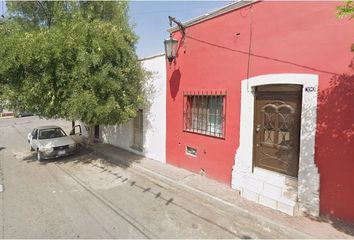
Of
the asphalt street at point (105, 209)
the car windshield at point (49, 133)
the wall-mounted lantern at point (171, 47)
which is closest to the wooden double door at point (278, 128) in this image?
the asphalt street at point (105, 209)

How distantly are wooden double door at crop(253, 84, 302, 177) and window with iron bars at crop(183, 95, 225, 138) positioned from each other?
3.69 feet

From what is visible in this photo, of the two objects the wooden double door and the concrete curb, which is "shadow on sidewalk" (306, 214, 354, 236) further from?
the wooden double door

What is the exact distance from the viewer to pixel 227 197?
256 inches

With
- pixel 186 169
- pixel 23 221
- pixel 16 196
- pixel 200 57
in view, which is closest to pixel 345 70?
pixel 200 57

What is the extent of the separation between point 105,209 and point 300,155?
4513mm

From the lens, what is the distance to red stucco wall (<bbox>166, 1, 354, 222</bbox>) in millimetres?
5035

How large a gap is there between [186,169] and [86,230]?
409cm

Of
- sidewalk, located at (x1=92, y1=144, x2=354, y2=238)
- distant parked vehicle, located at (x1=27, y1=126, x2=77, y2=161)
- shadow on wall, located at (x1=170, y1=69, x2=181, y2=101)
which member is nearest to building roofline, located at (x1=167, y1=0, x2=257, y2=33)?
shadow on wall, located at (x1=170, y1=69, x2=181, y2=101)

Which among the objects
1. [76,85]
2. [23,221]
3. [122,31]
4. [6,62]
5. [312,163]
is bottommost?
[23,221]

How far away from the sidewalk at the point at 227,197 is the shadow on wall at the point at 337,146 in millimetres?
407

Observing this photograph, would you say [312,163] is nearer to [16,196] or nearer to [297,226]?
[297,226]

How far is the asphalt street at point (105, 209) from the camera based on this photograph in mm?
5203

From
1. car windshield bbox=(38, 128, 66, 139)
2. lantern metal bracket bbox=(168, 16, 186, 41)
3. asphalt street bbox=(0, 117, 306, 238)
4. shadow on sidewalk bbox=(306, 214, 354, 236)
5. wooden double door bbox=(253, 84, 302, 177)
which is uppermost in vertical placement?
lantern metal bracket bbox=(168, 16, 186, 41)

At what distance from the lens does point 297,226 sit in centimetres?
505
